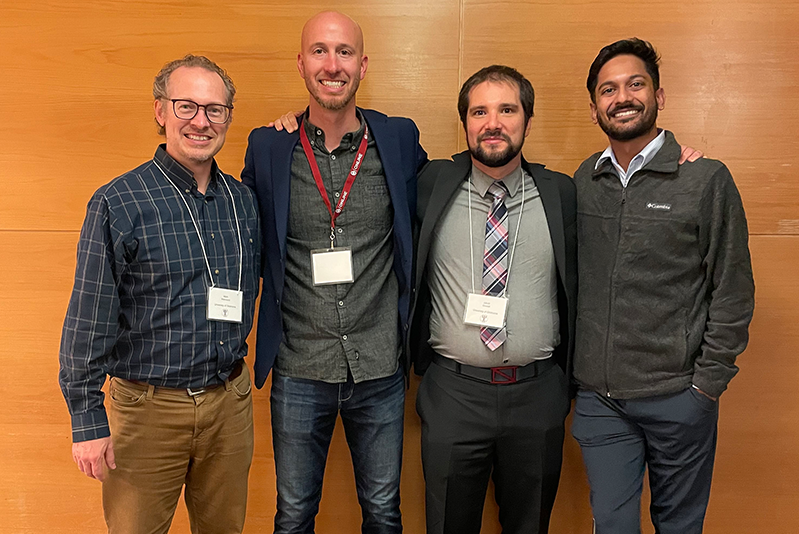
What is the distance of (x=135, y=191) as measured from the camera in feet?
5.56

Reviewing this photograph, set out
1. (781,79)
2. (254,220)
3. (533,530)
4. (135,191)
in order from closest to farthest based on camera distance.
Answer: (135,191)
(254,220)
(533,530)
(781,79)

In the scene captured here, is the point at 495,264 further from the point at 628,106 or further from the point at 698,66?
the point at 698,66

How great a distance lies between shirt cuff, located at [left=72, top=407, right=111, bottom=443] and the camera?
5.36ft

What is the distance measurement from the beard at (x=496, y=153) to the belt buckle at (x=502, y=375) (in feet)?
2.38

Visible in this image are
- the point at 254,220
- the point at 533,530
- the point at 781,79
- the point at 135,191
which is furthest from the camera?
the point at 781,79

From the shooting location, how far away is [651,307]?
6.24ft

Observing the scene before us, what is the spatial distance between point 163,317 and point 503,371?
45.3 inches

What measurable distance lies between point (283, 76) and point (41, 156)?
1156mm

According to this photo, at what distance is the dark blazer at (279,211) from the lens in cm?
200

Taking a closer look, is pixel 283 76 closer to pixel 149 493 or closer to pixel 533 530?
pixel 149 493

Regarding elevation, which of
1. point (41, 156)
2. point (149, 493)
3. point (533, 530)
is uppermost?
point (41, 156)

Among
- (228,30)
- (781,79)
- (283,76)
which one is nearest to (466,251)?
(283,76)

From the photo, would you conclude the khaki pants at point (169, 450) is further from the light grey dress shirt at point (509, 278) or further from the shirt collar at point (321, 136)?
the shirt collar at point (321, 136)

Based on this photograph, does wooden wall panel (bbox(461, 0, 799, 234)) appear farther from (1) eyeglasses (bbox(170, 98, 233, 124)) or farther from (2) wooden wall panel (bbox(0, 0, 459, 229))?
(1) eyeglasses (bbox(170, 98, 233, 124))
